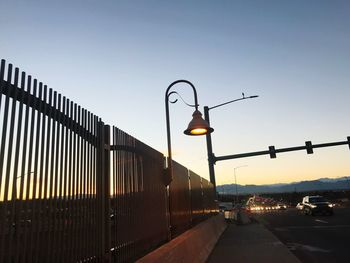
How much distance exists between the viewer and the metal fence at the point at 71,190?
13.0 ft

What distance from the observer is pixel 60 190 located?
484 centimetres

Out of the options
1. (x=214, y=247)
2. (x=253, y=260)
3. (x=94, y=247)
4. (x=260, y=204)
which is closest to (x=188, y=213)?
(x=214, y=247)

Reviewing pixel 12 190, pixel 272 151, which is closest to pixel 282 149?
pixel 272 151

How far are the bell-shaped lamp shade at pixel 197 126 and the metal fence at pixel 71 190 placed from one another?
5.52 feet

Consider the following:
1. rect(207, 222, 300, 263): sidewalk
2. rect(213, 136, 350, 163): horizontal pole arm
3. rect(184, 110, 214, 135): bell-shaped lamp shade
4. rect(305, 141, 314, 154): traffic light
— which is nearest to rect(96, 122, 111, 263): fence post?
rect(184, 110, 214, 135): bell-shaped lamp shade

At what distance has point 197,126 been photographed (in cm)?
986

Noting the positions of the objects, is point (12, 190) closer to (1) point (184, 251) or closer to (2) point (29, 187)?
(2) point (29, 187)

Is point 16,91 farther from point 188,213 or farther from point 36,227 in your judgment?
point 188,213

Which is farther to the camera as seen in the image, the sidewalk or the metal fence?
the sidewalk

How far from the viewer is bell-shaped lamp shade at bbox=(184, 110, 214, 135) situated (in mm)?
9875

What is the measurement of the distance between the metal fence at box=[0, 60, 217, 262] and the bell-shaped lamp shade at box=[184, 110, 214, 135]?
1682mm

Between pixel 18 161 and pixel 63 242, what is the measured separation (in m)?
1.26

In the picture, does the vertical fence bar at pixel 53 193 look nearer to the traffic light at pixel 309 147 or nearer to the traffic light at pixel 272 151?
the traffic light at pixel 272 151

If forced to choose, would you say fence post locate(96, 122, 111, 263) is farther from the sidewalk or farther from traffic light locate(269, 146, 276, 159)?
traffic light locate(269, 146, 276, 159)
